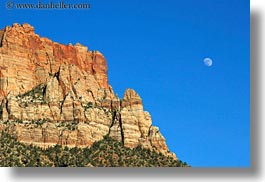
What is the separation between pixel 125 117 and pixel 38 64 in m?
12.5

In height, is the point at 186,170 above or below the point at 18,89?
below

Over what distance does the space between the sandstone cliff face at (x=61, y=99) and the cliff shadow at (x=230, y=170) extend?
1789cm

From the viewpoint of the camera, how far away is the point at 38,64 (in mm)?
77688

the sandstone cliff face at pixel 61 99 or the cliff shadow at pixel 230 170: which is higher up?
the sandstone cliff face at pixel 61 99

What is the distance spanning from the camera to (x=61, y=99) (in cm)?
7012

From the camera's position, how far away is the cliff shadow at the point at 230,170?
4203cm

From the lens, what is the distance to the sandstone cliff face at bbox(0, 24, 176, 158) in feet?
209

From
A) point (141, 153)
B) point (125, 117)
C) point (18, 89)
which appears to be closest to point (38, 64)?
Result: point (18, 89)

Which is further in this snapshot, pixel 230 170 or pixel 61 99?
pixel 61 99

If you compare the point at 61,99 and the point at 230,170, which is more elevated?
the point at 61,99

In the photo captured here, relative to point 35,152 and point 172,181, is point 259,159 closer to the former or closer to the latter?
point 172,181

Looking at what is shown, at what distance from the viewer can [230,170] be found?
141ft

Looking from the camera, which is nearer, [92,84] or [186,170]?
[186,170]

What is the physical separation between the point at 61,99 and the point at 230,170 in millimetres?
29287
